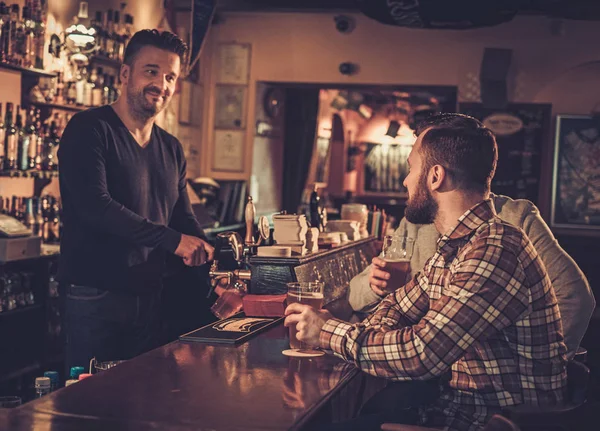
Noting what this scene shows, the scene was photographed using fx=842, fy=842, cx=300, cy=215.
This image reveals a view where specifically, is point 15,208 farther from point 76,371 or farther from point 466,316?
point 466,316

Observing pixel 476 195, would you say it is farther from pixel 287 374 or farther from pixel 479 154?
pixel 287 374

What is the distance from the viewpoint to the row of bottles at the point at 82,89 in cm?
627

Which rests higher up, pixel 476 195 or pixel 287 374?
pixel 476 195

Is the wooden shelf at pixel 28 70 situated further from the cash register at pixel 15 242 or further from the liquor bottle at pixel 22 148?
the cash register at pixel 15 242

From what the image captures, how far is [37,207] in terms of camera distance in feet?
19.7

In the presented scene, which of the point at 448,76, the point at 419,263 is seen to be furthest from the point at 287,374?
the point at 448,76

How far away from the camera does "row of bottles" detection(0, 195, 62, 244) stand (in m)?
5.92

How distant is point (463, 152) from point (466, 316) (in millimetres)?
503

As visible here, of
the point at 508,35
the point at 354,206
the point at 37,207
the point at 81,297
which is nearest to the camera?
the point at 81,297

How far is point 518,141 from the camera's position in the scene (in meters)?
8.93

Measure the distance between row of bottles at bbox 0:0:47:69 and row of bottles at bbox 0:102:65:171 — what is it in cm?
33

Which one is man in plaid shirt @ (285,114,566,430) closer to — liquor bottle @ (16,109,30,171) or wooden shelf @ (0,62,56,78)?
wooden shelf @ (0,62,56,78)

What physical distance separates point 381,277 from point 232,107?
6.67 metres

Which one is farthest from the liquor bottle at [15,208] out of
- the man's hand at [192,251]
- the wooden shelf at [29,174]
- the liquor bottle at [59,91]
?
the man's hand at [192,251]
